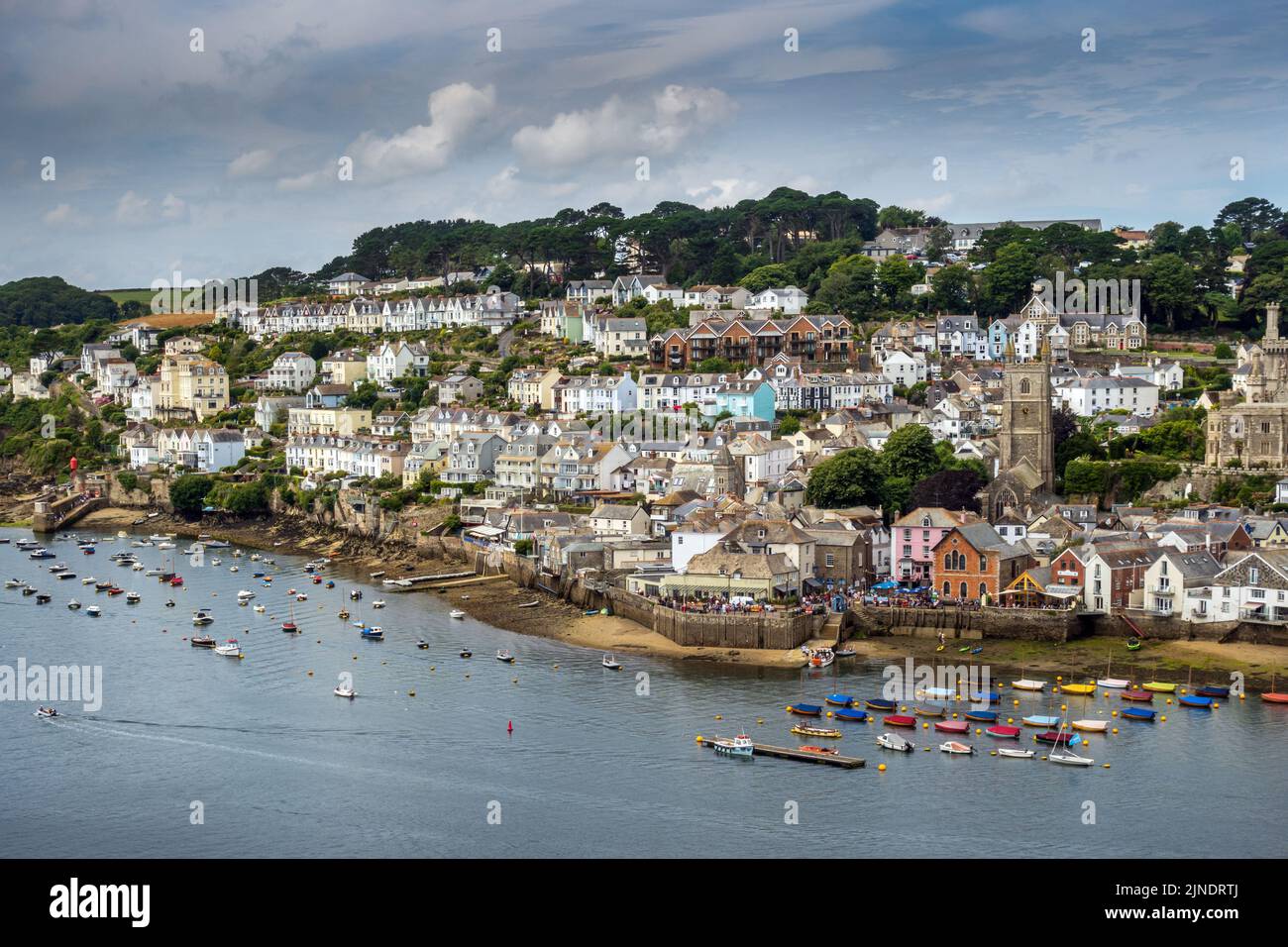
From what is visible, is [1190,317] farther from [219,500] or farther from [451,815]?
[451,815]

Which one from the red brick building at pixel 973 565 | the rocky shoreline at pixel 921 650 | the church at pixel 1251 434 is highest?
the church at pixel 1251 434

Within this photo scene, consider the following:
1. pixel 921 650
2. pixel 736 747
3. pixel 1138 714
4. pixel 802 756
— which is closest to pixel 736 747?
pixel 736 747

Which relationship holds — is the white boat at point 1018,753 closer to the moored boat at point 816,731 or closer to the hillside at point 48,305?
the moored boat at point 816,731

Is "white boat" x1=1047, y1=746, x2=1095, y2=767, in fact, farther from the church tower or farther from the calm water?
the church tower

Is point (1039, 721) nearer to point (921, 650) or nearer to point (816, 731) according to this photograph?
point (816, 731)

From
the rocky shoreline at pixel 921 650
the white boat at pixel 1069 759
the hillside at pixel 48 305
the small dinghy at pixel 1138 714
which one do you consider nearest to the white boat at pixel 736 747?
the white boat at pixel 1069 759

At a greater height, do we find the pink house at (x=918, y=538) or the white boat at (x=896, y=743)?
the pink house at (x=918, y=538)
